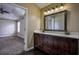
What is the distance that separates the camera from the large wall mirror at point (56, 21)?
219 centimetres

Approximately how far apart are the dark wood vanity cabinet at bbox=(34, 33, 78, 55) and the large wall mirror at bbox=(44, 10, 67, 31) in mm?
439

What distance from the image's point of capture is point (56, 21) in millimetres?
2418

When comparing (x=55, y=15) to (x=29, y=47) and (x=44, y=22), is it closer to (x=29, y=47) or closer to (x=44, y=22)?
(x=44, y=22)

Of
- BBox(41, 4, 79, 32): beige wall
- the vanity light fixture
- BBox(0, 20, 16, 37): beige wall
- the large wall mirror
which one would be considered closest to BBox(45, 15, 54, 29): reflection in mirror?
the large wall mirror

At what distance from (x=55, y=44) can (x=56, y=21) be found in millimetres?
816

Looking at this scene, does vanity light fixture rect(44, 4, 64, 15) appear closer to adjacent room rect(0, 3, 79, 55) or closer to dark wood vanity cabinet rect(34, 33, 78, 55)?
adjacent room rect(0, 3, 79, 55)

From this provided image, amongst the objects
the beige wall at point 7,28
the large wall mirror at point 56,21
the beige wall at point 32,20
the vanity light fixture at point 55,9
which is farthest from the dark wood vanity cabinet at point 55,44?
the beige wall at point 7,28

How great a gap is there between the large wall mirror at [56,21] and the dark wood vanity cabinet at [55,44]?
44cm

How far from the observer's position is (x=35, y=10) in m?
3.00

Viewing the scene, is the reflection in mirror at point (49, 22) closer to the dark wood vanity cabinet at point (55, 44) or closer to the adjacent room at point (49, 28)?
the adjacent room at point (49, 28)

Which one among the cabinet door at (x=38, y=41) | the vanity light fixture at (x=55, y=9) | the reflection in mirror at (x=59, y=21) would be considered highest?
the vanity light fixture at (x=55, y=9)

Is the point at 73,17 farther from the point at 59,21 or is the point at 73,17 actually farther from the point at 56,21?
the point at 56,21

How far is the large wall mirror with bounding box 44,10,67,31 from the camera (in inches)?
86.4

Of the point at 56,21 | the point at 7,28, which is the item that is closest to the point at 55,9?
the point at 56,21
